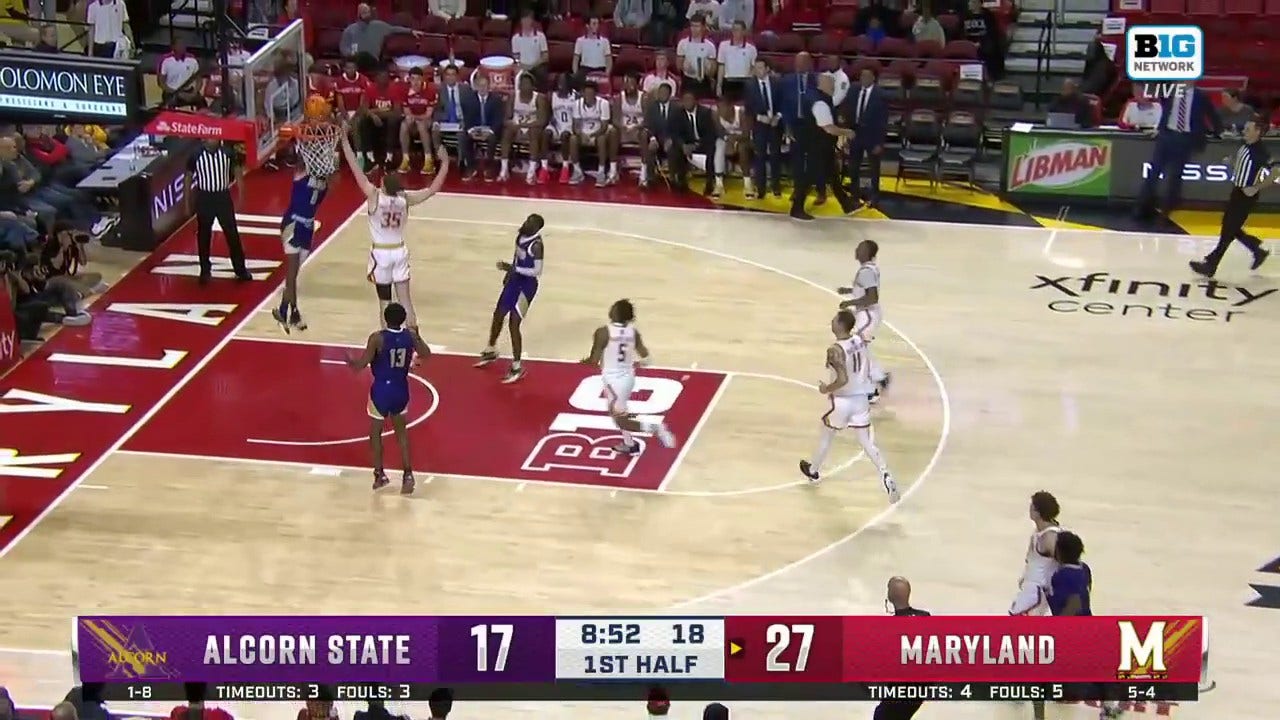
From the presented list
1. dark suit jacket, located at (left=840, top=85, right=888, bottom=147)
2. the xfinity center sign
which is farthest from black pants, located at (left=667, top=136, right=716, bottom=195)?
the xfinity center sign

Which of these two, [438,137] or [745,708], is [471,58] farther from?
[745,708]

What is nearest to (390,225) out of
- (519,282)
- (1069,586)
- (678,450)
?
(519,282)

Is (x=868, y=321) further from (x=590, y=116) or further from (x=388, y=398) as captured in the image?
(x=590, y=116)

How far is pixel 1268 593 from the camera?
14.7 metres

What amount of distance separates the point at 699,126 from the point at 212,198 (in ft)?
21.2

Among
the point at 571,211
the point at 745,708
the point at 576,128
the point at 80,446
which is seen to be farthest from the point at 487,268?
the point at 745,708

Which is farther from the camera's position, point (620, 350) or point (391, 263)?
point (391, 263)

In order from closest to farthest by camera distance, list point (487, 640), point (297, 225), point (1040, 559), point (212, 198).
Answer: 1. point (487, 640)
2. point (1040, 559)
3. point (297, 225)
4. point (212, 198)

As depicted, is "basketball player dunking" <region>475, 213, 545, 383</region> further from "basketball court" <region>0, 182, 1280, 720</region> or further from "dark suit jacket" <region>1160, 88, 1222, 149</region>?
"dark suit jacket" <region>1160, 88, 1222, 149</region>

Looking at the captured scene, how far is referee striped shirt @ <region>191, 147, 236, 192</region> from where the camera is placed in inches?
785

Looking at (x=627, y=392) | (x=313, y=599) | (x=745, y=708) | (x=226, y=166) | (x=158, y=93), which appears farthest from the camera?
(x=158, y=93)

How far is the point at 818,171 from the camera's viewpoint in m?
23.5

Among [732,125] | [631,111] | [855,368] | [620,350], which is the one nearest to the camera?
[855,368]

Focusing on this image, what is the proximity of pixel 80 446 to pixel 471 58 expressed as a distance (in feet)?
36.5
